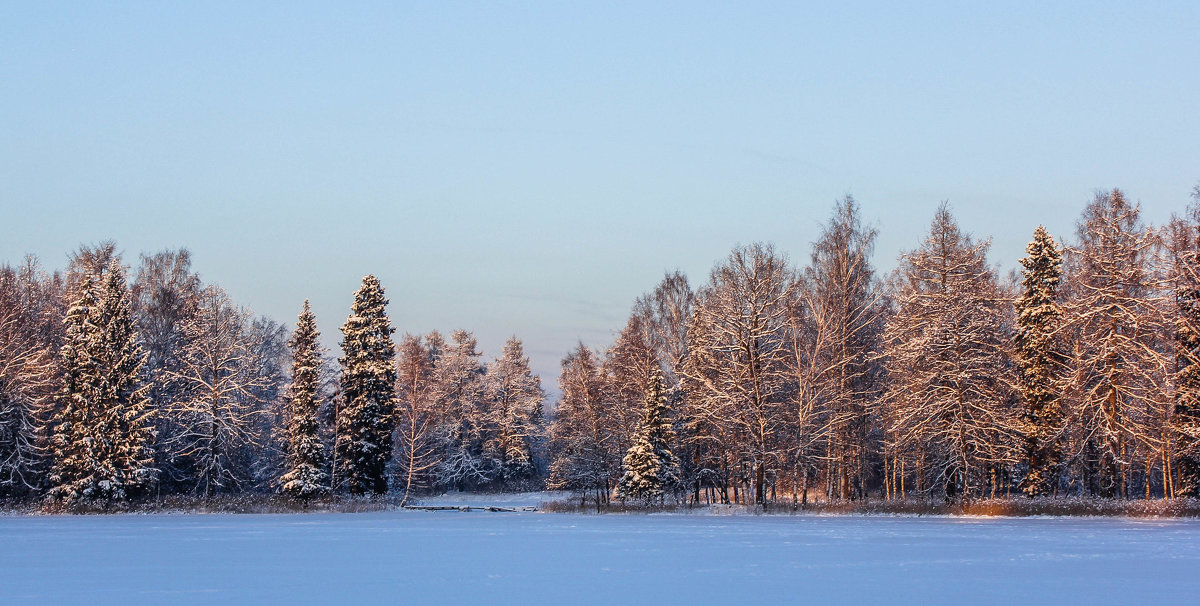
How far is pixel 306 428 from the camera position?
52.8m

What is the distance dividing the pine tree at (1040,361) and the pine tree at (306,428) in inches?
1412

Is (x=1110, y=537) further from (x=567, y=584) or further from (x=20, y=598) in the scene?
(x=20, y=598)

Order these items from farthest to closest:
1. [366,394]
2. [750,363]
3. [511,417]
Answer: [511,417]
[366,394]
[750,363]

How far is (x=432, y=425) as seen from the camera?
237 feet

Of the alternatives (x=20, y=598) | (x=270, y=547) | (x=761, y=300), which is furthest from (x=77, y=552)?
(x=761, y=300)

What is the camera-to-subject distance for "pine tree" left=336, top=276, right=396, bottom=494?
184ft

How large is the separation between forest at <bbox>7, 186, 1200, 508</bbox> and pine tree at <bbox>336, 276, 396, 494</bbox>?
14 centimetres

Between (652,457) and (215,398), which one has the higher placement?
(215,398)

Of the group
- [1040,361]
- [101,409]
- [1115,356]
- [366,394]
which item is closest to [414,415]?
[366,394]

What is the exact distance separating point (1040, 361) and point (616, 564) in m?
30.8

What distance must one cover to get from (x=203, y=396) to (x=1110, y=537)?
154 ft

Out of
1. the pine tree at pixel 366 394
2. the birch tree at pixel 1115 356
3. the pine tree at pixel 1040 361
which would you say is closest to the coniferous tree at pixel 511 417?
the pine tree at pixel 366 394

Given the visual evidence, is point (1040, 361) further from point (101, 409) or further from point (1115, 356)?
point (101, 409)

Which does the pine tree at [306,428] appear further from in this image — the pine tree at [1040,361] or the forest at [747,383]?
the pine tree at [1040,361]
